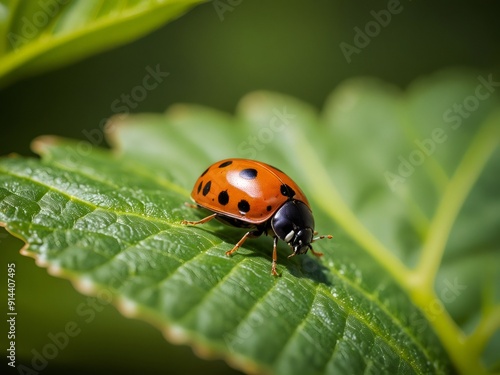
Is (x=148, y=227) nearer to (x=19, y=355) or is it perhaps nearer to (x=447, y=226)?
(x=19, y=355)

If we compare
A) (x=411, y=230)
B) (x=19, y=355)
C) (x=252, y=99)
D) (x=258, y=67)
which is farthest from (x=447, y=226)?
(x=258, y=67)
